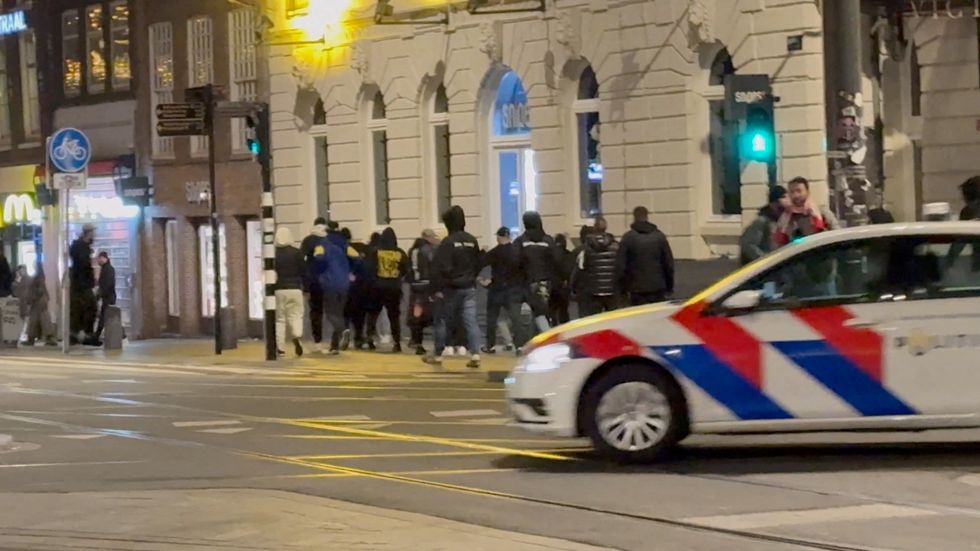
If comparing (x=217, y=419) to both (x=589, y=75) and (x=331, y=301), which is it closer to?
(x=331, y=301)

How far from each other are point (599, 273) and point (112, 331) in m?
10.5

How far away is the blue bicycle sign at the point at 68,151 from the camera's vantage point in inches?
1065

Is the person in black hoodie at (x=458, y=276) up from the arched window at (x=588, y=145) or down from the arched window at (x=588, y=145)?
down

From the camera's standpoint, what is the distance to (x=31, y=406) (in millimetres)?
17438

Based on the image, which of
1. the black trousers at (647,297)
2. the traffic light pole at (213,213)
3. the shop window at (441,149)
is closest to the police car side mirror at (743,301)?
the black trousers at (647,297)

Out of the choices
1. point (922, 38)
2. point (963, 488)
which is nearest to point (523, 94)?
point (922, 38)

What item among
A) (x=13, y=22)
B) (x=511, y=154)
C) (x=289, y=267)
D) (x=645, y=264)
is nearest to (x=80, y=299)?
(x=289, y=267)

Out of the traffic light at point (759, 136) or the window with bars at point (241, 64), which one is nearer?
the traffic light at point (759, 136)

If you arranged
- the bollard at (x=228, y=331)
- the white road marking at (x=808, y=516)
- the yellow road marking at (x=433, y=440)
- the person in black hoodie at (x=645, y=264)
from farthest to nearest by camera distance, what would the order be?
the bollard at (x=228, y=331)
the person in black hoodie at (x=645, y=264)
the yellow road marking at (x=433, y=440)
the white road marking at (x=808, y=516)

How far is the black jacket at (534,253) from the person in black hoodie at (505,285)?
10cm

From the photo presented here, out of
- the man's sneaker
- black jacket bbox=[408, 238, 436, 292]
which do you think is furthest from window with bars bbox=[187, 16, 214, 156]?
the man's sneaker

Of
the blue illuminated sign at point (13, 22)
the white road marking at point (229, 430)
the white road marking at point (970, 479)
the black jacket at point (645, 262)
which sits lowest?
the white road marking at point (970, 479)

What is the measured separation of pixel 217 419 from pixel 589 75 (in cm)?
1098

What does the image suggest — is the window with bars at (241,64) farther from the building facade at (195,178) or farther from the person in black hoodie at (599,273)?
the person in black hoodie at (599,273)
